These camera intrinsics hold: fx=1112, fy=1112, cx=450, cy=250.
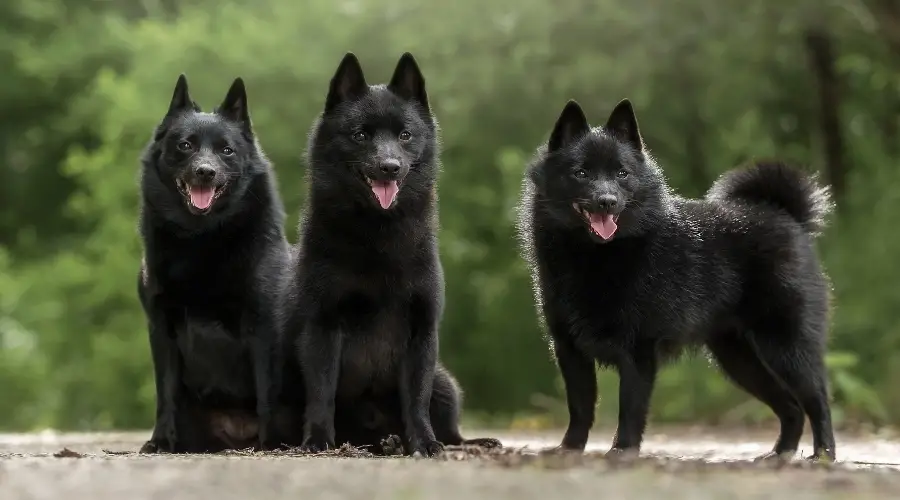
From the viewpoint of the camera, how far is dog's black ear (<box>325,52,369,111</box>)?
5.65m

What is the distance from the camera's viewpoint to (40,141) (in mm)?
18234

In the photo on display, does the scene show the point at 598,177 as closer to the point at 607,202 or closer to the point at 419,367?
the point at 607,202

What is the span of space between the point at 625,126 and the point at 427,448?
198cm

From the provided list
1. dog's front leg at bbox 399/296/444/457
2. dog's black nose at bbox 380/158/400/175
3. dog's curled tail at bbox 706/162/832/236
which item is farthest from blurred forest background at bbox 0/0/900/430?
dog's black nose at bbox 380/158/400/175

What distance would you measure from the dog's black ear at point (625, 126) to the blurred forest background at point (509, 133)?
4.12m

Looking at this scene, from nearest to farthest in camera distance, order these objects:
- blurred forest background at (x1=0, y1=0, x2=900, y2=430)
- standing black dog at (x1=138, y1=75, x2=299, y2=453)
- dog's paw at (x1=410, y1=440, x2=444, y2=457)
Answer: dog's paw at (x1=410, y1=440, x2=444, y2=457)
standing black dog at (x1=138, y1=75, x2=299, y2=453)
blurred forest background at (x1=0, y1=0, x2=900, y2=430)

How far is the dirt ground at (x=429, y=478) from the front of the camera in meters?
3.51

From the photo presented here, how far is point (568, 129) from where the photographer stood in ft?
19.0

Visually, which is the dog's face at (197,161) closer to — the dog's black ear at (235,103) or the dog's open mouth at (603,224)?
the dog's black ear at (235,103)

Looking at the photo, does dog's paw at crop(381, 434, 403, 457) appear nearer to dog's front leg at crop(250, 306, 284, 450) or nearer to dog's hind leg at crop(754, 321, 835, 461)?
dog's front leg at crop(250, 306, 284, 450)

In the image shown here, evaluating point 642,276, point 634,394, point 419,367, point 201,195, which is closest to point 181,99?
point 201,195

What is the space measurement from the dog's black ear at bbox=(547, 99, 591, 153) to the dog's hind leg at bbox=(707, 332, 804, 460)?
1408 millimetres

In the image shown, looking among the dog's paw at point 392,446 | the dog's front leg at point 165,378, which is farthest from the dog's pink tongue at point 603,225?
the dog's front leg at point 165,378

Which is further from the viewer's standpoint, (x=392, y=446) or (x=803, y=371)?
(x=803, y=371)
